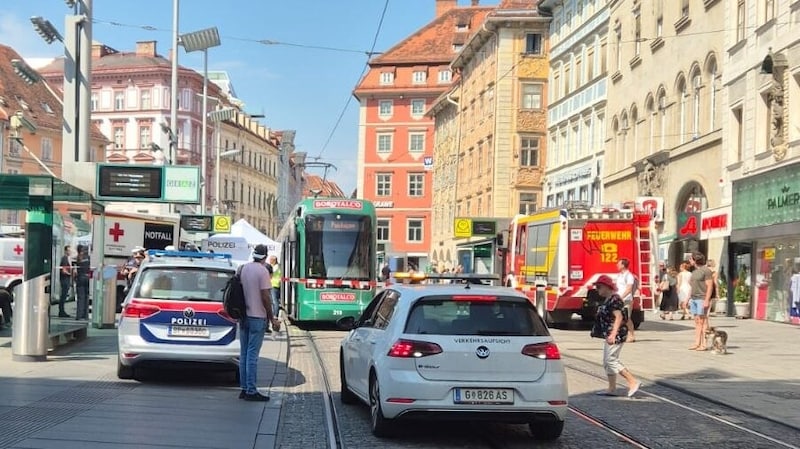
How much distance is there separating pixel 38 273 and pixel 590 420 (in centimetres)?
806

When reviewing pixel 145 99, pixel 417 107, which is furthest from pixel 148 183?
pixel 145 99

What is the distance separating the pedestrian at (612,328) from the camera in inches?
467

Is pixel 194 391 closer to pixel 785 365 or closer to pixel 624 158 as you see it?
pixel 785 365

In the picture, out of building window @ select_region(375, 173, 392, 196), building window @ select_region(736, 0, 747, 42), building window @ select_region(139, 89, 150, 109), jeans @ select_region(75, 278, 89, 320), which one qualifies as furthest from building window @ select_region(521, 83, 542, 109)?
building window @ select_region(139, 89, 150, 109)

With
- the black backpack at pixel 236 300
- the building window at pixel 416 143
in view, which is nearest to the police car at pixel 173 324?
the black backpack at pixel 236 300

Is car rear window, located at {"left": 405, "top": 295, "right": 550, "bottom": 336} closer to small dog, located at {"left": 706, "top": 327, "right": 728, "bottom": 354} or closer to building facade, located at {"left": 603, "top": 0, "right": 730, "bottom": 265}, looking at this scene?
small dog, located at {"left": 706, "top": 327, "right": 728, "bottom": 354}

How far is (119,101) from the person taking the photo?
9156cm

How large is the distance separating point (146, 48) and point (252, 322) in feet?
292

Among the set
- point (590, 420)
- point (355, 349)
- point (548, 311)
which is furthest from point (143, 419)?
point (548, 311)

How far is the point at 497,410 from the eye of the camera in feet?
28.0

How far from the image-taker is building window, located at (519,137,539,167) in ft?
192

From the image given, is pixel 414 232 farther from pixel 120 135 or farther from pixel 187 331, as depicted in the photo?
pixel 187 331

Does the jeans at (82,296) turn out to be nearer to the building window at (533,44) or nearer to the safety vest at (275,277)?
the safety vest at (275,277)

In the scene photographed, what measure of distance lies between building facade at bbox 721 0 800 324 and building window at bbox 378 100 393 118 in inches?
2426
